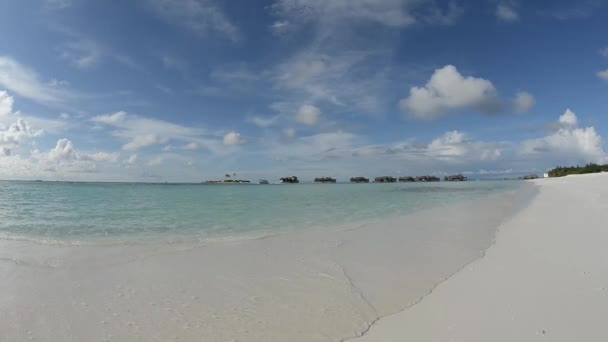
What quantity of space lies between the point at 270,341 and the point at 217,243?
19.5 feet

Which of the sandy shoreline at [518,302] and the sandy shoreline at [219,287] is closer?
the sandy shoreline at [518,302]

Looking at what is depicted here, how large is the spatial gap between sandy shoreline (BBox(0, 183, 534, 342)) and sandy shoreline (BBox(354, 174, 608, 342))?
0.38 m

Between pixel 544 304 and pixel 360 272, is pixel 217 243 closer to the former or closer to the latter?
pixel 360 272

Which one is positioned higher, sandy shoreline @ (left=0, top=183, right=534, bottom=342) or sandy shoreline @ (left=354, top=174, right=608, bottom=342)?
sandy shoreline @ (left=354, top=174, right=608, bottom=342)

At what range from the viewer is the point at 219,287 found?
17.6 feet

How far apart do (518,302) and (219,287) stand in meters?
4.64

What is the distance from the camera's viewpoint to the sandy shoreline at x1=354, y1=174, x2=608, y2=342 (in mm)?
3598

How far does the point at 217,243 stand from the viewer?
909cm

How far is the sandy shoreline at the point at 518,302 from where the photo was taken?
3.60 meters

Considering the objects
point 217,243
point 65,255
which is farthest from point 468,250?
point 65,255

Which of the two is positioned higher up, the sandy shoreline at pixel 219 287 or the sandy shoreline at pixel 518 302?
the sandy shoreline at pixel 518 302

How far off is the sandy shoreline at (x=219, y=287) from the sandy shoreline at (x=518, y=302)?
1.25ft

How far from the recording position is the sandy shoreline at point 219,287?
3.91 meters

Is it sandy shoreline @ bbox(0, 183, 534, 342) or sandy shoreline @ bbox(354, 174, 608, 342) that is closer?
sandy shoreline @ bbox(354, 174, 608, 342)
